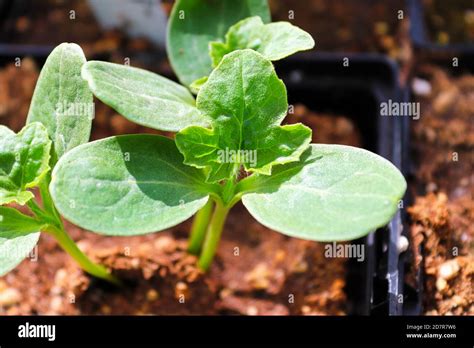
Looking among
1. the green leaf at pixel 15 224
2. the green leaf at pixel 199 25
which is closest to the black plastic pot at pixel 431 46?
the green leaf at pixel 199 25

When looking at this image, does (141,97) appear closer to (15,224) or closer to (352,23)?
(15,224)

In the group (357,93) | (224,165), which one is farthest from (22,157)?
(357,93)

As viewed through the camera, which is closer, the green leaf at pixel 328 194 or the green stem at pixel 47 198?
the green leaf at pixel 328 194

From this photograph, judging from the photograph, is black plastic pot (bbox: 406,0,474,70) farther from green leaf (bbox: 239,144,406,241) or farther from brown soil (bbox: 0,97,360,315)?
green leaf (bbox: 239,144,406,241)

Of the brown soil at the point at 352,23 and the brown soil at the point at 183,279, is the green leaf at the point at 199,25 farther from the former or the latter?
the brown soil at the point at 352,23

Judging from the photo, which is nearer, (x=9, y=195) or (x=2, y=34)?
(x=9, y=195)
